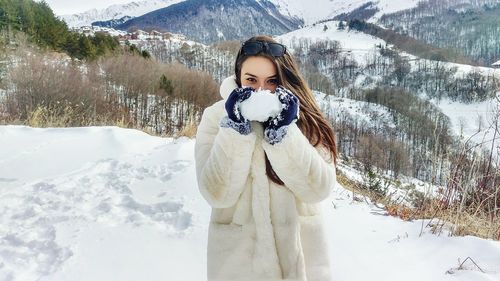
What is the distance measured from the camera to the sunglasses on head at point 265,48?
1.45 metres

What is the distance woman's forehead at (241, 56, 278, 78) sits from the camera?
1.46 meters

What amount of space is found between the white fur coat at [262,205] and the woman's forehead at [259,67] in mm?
212

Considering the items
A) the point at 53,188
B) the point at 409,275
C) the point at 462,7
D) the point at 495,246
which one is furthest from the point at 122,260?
the point at 462,7

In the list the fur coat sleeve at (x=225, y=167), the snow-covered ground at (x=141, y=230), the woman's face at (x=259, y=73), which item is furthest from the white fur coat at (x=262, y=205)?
the snow-covered ground at (x=141, y=230)

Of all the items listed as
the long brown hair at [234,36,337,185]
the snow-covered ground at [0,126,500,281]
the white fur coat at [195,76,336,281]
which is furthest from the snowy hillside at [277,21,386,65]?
the white fur coat at [195,76,336,281]

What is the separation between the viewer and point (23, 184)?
12.6ft

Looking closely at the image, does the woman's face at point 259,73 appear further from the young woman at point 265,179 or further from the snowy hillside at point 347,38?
the snowy hillside at point 347,38

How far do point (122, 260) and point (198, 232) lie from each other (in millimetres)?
571

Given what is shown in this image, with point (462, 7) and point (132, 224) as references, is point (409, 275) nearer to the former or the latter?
point (132, 224)

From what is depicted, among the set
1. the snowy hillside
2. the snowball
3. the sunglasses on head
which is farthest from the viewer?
the snowy hillside

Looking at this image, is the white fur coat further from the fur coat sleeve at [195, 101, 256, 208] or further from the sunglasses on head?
the sunglasses on head

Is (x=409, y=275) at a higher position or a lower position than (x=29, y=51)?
lower

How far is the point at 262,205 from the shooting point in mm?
1374

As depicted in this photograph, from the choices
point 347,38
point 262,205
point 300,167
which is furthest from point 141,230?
point 347,38
